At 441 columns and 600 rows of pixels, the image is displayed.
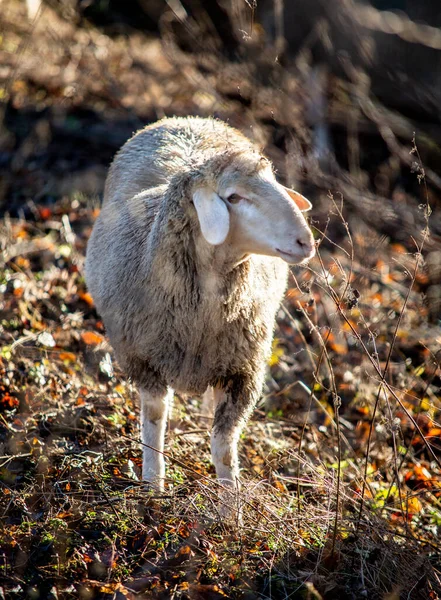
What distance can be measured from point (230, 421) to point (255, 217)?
1186 millimetres

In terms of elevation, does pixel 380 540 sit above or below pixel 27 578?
above

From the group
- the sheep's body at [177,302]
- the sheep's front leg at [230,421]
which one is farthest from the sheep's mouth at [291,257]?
the sheep's front leg at [230,421]

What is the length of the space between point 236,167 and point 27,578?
2.10 m

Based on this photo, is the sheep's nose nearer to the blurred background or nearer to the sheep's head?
the sheep's head

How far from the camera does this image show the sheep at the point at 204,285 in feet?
11.0

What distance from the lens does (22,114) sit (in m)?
8.57

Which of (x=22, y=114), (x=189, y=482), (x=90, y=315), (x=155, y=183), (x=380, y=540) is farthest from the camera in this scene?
(x=22, y=114)

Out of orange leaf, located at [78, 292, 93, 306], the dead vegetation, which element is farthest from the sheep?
orange leaf, located at [78, 292, 93, 306]

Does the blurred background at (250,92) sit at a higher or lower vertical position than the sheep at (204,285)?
lower

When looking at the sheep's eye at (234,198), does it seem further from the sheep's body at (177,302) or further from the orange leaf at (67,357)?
the orange leaf at (67,357)

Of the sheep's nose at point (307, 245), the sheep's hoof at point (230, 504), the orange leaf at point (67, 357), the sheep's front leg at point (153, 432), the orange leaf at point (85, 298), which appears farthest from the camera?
the orange leaf at point (85, 298)

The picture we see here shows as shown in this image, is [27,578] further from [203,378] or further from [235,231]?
[235,231]

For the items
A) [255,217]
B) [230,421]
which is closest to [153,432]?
[230,421]

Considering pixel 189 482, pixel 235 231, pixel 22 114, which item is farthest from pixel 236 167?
pixel 22 114
